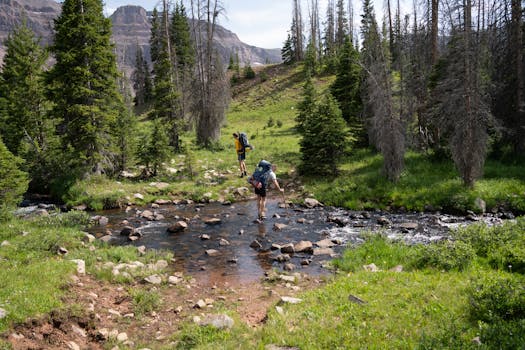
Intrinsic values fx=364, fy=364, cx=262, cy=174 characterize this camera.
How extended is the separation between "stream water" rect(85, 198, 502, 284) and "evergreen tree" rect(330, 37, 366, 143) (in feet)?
38.0

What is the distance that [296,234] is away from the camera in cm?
1419

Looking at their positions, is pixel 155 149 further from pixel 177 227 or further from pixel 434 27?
pixel 434 27

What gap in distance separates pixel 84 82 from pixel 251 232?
47.7 ft

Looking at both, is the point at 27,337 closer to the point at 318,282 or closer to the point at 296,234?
the point at 318,282

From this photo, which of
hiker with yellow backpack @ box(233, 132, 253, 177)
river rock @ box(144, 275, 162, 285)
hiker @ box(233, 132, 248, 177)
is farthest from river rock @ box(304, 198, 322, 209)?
river rock @ box(144, 275, 162, 285)

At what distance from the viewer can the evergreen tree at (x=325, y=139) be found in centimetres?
2167

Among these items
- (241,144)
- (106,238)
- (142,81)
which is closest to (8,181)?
(106,238)

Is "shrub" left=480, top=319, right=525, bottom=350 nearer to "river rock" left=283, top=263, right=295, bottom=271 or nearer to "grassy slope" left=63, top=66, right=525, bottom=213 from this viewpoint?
"river rock" left=283, top=263, right=295, bottom=271

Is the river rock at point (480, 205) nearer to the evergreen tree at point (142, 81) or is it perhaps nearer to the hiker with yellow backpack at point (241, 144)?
the hiker with yellow backpack at point (241, 144)

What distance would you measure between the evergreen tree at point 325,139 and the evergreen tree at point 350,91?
517 centimetres

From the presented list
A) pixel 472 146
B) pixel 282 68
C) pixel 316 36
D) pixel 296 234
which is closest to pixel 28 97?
pixel 296 234

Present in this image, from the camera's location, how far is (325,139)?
858 inches

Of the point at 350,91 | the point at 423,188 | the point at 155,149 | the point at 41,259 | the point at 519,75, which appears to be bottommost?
the point at 41,259

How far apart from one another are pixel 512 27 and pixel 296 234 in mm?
18325
